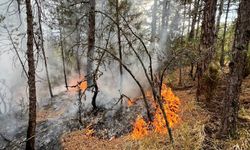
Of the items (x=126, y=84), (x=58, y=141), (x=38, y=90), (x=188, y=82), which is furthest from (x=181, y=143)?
(x=38, y=90)

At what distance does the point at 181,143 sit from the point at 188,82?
7.18m

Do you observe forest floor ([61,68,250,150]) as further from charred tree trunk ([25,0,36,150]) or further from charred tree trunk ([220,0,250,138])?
charred tree trunk ([25,0,36,150])

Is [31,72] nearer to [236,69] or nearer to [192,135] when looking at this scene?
[192,135]

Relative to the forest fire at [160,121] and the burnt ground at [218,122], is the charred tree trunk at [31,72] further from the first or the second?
the burnt ground at [218,122]

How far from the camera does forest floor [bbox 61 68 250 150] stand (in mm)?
7398

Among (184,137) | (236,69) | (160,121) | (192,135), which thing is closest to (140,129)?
(160,121)

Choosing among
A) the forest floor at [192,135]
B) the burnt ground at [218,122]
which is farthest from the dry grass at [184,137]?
the burnt ground at [218,122]

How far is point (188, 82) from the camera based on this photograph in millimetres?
14648

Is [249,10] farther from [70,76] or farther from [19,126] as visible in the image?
[70,76]

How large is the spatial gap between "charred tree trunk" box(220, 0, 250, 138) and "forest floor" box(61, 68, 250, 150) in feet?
1.31

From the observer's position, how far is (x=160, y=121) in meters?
9.34

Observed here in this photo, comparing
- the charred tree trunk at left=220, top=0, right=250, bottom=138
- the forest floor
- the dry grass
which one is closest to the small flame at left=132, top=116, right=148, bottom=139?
the forest floor

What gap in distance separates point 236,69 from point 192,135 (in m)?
2.45

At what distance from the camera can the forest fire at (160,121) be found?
9125 mm
